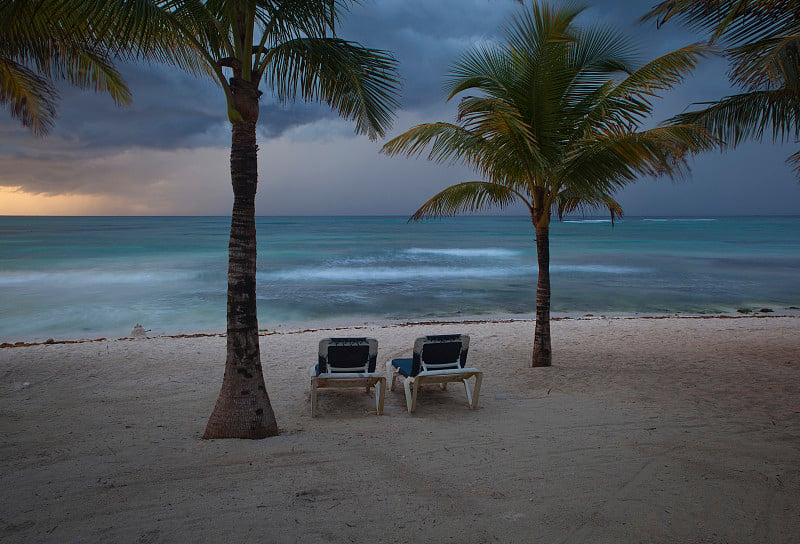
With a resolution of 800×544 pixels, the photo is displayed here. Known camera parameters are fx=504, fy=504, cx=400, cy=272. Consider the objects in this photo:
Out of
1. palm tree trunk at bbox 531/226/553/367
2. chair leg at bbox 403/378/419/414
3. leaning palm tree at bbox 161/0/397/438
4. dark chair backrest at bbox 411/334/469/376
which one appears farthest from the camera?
palm tree trunk at bbox 531/226/553/367

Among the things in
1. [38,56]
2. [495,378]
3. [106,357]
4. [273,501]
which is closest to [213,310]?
[106,357]

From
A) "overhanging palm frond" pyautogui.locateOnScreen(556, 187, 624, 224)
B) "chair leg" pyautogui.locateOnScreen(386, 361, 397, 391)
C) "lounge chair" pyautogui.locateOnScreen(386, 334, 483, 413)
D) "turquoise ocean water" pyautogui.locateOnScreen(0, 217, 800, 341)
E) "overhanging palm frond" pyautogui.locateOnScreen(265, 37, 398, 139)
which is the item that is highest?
"overhanging palm frond" pyautogui.locateOnScreen(265, 37, 398, 139)

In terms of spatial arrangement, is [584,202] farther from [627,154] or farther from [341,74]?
[341,74]

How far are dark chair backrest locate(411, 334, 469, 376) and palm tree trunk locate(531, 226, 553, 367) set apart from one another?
204cm

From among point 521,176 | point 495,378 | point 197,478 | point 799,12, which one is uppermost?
point 799,12

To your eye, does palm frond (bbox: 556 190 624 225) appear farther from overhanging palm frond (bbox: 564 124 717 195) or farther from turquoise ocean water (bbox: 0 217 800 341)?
turquoise ocean water (bbox: 0 217 800 341)

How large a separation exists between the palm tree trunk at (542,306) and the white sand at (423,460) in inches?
9.1

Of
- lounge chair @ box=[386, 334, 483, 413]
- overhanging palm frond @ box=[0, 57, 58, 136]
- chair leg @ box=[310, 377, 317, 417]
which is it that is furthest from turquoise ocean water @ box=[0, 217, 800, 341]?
lounge chair @ box=[386, 334, 483, 413]

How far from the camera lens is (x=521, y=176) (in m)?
7.07

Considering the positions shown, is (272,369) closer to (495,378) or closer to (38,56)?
(495,378)

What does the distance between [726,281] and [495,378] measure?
2383cm

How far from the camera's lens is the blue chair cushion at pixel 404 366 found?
5803mm

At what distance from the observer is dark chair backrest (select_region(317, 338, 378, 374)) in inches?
212

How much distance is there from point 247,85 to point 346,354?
2835mm
